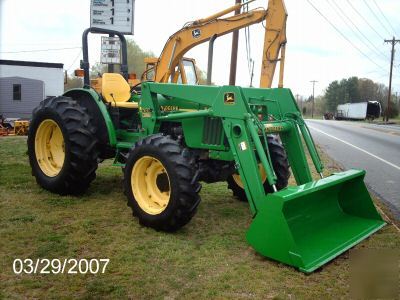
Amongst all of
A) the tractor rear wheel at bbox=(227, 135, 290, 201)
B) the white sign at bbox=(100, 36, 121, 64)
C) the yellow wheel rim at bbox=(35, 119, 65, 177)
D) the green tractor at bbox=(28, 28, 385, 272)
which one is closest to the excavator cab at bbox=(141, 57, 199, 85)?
the white sign at bbox=(100, 36, 121, 64)

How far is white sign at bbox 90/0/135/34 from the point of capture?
51.1 ft

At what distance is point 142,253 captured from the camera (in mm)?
4371

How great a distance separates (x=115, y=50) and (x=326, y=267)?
8751 millimetres

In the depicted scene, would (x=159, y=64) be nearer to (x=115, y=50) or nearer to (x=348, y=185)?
(x=115, y=50)

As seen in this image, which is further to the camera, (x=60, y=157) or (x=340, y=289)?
(x=60, y=157)

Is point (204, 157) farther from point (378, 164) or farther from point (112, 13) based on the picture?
point (112, 13)

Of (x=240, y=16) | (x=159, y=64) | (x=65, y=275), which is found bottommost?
(x=65, y=275)

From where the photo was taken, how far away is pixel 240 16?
8.45 meters

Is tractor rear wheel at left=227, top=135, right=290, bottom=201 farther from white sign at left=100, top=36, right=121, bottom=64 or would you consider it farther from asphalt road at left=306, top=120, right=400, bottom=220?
white sign at left=100, top=36, right=121, bottom=64

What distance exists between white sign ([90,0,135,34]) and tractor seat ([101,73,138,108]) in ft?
30.6

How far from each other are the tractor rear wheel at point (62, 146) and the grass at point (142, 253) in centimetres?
25

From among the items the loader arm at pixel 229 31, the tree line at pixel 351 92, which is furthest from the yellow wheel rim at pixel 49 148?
the tree line at pixel 351 92

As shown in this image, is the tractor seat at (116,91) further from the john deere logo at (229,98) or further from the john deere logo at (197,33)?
the john deere logo at (197,33)

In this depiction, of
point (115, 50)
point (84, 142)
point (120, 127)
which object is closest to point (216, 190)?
point (120, 127)
